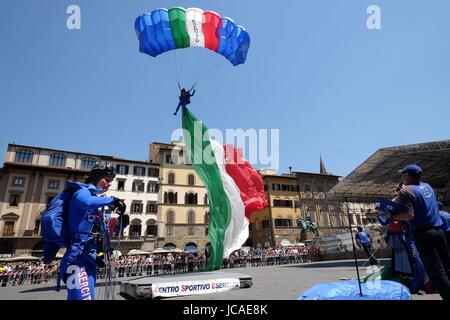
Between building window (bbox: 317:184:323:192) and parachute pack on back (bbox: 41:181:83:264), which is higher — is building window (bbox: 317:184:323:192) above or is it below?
above

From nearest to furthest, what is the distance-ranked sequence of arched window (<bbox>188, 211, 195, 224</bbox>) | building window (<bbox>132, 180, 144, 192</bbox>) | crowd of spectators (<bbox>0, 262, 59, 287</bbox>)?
crowd of spectators (<bbox>0, 262, 59, 287</bbox>) < building window (<bbox>132, 180, 144, 192</bbox>) < arched window (<bbox>188, 211, 195, 224</bbox>)

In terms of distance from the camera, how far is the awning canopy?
2078cm

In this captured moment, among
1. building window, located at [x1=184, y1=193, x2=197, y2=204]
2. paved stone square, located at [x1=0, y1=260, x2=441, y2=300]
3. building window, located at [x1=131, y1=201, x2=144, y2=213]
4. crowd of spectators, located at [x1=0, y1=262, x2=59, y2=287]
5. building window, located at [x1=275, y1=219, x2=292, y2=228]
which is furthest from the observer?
building window, located at [x1=275, y1=219, x2=292, y2=228]

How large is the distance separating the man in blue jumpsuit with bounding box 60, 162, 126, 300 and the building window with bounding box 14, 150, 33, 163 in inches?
1600

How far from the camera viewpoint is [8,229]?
33469 millimetres

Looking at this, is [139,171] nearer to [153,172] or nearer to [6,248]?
[153,172]

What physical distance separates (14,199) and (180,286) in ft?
A: 120

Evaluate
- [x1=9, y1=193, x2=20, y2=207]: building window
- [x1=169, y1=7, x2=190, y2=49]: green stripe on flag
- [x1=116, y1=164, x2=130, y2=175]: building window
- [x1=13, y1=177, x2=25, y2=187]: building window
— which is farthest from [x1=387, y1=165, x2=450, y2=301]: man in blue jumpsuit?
[x1=13, y1=177, x2=25, y2=187]: building window

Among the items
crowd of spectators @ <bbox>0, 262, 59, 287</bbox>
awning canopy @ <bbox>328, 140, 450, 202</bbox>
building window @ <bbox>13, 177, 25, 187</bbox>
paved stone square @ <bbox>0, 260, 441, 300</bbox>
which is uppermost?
building window @ <bbox>13, 177, 25, 187</bbox>

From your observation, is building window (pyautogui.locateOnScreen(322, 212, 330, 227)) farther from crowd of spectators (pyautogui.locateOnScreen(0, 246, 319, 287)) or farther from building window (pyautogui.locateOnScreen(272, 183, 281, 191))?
crowd of spectators (pyautogui.locateOnScreen(0, 246, 319, 287))

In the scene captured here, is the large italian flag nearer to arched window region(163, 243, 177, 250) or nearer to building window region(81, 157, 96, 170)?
arched window region(163, 243, 177, 250)

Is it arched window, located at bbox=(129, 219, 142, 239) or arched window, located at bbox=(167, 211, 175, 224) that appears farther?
arched window, located at bbox=(167, 211, 175, 224)

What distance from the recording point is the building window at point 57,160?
38.2m

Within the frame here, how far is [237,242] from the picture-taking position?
12.6 metres
